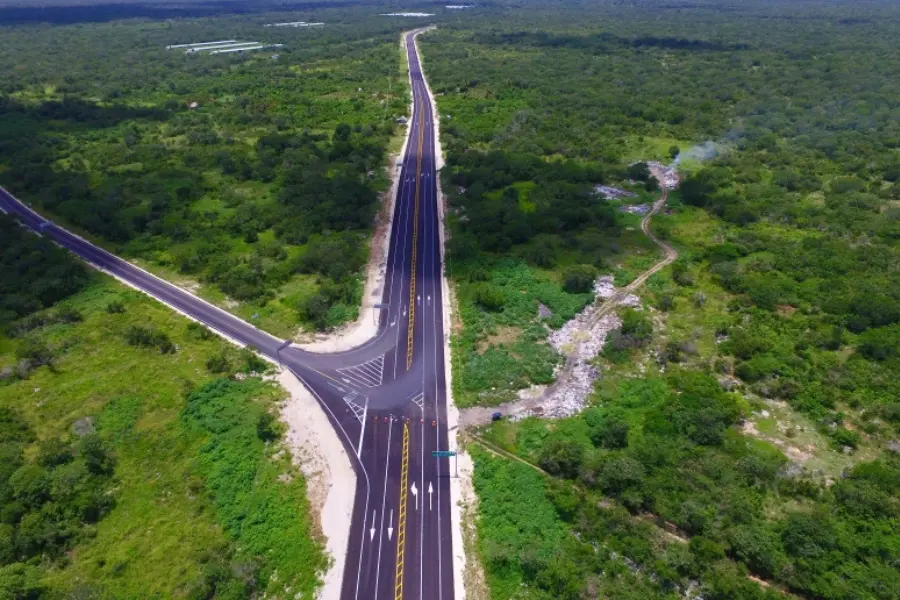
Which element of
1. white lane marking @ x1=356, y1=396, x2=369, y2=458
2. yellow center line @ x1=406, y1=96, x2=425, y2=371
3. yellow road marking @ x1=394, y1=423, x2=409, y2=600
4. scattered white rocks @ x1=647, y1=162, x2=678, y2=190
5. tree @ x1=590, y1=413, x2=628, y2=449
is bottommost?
yellow road marking @ x1=394, y1=423, x2=409, y2=600

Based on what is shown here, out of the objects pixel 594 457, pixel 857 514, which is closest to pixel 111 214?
pixel 594 457

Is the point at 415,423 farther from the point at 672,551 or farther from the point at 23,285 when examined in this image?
the point at 23,285

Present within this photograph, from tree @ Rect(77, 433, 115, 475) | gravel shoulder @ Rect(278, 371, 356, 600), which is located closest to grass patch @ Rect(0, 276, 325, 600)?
tree @ Rect(77, 433, 115, 475)

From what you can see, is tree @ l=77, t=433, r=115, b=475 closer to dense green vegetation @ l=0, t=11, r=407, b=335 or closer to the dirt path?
dense green vegetation @ l=0, t=11, r=407, b=335

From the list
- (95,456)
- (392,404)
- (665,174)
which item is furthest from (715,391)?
(665,174)

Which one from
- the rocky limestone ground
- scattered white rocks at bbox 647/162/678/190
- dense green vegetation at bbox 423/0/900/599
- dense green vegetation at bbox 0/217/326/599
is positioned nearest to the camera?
dense green vegetation at bbox 423/0/900/599

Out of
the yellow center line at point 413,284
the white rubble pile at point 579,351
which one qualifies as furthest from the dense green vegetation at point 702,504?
the yellow center line at point 413,284

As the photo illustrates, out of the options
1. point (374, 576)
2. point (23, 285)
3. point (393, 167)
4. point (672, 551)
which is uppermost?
point (393, 167)
